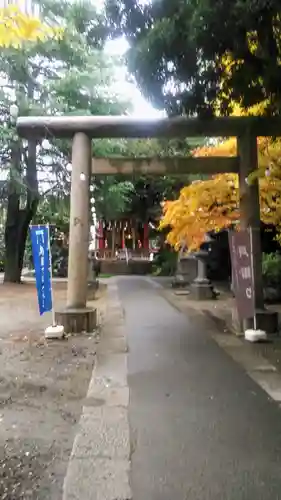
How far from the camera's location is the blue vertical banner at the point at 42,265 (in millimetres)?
8898

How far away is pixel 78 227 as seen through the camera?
30.8 feet

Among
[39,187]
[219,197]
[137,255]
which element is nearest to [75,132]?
[219,197]

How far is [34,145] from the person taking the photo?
17969mm

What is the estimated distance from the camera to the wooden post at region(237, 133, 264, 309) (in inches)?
367

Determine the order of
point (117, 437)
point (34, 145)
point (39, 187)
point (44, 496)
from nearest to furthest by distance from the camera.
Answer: point (44, 496) → point (117, 437) → point (34, 145) → point (39, 187)

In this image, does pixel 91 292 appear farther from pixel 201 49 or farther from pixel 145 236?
pixel 145 236

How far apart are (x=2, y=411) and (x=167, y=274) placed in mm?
25440

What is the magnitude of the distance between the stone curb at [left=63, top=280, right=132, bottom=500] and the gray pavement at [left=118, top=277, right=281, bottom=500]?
0.09 metres

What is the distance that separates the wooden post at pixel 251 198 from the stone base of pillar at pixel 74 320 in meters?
3.01

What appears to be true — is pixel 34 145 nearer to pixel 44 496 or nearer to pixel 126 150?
pixel 126 150

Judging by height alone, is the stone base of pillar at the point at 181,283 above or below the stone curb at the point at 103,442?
above

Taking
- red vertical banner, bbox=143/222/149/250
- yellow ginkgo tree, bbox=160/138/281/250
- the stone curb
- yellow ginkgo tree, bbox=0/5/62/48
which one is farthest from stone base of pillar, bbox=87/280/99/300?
red vertical banner, bbox=143/222/149/250

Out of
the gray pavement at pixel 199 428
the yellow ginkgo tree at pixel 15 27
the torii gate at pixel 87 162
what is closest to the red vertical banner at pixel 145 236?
the torii gate at pixel 87 162

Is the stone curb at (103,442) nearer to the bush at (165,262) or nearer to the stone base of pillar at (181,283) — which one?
the stone base of pillar at (181,283)
